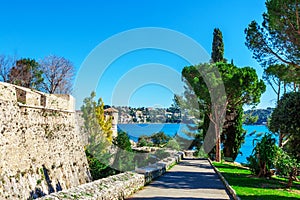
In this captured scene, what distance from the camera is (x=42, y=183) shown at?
11.3m

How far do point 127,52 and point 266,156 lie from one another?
12105 mm

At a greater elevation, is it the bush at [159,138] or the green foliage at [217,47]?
the green foliage at [217,47]

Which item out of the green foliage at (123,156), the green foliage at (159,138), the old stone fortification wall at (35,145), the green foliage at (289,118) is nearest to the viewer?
Answer: the old stone fortification wall at (35,145)

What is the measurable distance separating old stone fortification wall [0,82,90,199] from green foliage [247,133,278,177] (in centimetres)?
877

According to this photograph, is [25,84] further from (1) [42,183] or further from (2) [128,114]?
(1) [42,183]

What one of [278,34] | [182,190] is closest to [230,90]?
[278,34]

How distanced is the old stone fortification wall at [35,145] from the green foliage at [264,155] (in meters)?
8.77

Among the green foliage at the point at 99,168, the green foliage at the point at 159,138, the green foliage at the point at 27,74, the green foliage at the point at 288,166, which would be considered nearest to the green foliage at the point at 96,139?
the green foliage at the point at 99,168

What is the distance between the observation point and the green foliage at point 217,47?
26188 millimetres

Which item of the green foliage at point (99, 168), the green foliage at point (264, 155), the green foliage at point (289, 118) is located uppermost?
the green foliage at point (289, 118)

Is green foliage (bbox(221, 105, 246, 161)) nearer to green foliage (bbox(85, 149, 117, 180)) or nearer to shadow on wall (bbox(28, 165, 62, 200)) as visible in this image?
green foliage (bbox(85, 149, 117, 180))

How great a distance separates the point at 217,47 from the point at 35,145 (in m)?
19.2

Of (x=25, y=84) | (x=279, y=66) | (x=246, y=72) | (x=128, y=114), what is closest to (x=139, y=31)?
(x=246, y=72)

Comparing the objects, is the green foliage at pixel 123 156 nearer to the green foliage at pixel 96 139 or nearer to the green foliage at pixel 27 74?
the green foliage at pixel 96 139
